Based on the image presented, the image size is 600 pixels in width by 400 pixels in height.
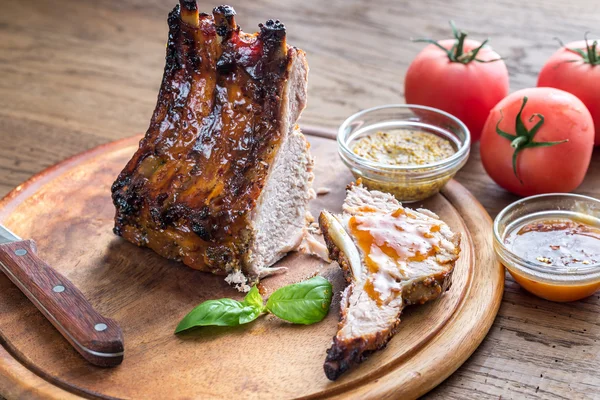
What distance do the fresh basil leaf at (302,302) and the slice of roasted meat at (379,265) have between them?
167 mm

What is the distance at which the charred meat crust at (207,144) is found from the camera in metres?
4.02

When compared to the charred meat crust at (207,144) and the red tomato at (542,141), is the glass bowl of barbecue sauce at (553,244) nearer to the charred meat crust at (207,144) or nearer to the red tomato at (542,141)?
the red tomato at (542,141)

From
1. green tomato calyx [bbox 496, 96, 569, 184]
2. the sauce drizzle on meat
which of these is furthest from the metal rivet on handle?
green tomato calyx [bbox 496, 96, 569, 184]

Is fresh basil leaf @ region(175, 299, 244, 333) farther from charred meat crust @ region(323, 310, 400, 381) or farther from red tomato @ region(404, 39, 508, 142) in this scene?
red tomato @ region(404, 39, 508, 142)

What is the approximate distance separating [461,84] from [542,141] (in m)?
0.94

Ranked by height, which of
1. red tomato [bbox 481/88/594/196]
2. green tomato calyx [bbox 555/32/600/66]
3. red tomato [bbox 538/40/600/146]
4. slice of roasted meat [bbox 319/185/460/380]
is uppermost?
green tomato calyx [bbox 555/32/600/66]

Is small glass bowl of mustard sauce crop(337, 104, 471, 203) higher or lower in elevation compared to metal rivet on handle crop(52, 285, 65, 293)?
higher

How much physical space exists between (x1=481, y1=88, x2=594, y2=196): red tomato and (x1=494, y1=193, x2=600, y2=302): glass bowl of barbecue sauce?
363 millimetres

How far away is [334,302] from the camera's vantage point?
394 cm

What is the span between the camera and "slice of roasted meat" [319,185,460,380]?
3.43 metres

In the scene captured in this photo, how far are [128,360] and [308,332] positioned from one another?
891mm

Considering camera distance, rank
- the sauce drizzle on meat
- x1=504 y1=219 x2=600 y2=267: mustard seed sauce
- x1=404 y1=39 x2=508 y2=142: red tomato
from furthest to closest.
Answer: x1=404 y1=39 x2=508 y2=142: red tomato < x1=504 y1=219 x2=600 y2=267: mustard seed sauce < the sauce drizzle on meat

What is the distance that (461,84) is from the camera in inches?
212

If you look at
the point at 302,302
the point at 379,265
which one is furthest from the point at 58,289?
the point at 379,265
